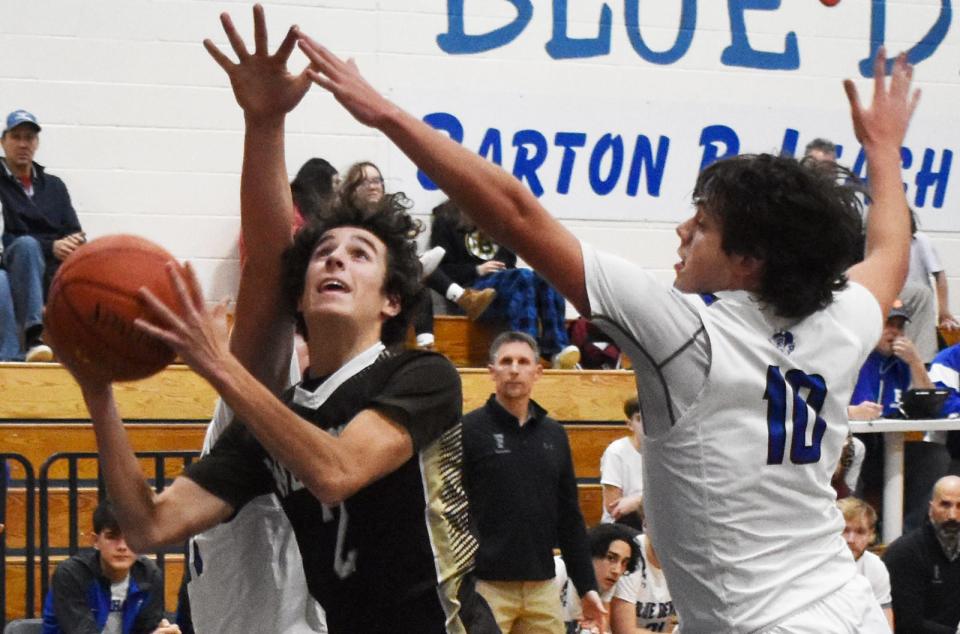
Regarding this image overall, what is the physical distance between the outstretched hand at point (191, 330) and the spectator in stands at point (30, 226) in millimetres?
5562

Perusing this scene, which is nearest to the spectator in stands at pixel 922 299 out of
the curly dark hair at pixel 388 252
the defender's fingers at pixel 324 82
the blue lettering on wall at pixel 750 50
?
the blue lettering on wall at pixel 750 50

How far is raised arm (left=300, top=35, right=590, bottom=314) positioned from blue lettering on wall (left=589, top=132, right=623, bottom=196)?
25.2 ft

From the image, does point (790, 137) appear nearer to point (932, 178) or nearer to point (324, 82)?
point (932, 178)

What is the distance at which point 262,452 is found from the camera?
113 inches

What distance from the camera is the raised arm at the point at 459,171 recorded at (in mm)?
2373

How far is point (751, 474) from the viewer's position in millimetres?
2604

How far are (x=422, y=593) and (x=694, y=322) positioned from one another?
709 mm

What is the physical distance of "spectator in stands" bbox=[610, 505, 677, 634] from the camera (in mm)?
6410

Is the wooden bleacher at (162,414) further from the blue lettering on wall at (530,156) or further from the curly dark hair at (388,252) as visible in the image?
the curly dark hair at (388,252)

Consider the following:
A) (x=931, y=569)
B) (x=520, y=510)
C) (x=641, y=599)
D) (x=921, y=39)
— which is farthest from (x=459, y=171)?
(x=921, y=39)

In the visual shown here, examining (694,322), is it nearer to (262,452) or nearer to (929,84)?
(262,452)

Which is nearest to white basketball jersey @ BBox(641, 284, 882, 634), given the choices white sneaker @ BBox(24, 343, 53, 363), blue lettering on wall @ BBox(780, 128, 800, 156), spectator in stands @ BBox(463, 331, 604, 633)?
spectator in stands @ BBox(463, 331, 604, 633)

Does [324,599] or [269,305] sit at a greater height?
[269,305]

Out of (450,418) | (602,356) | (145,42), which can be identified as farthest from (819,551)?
(145,42)
